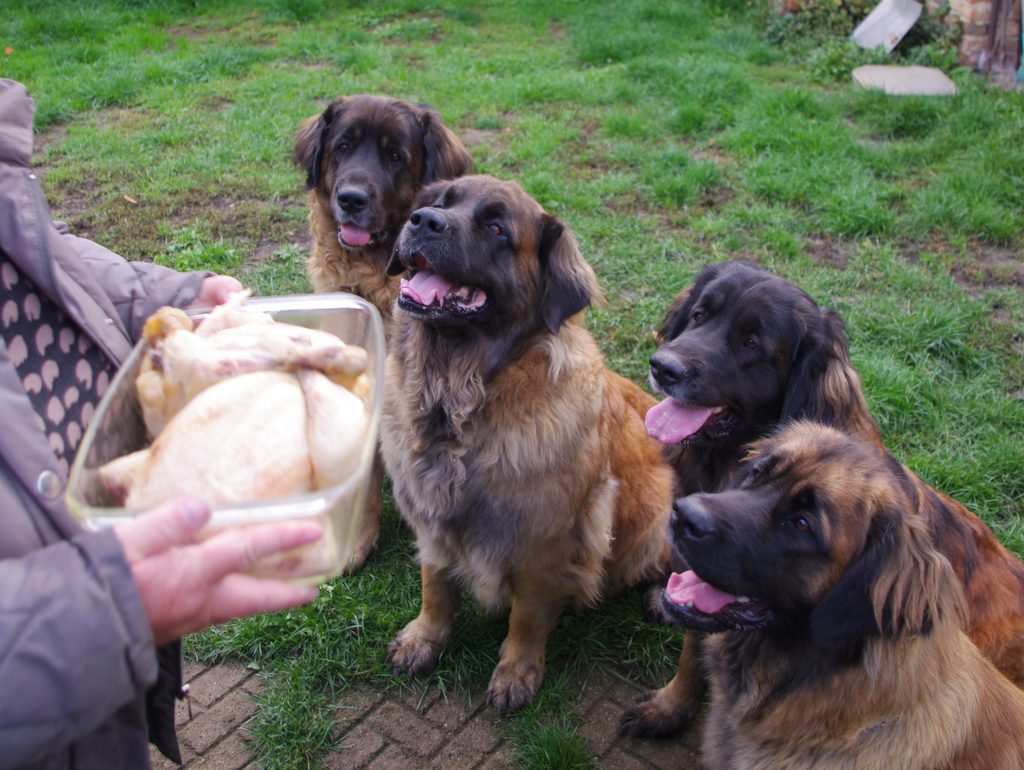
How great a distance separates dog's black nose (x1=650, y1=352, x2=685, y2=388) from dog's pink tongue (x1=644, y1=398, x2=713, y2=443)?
101 millimetres

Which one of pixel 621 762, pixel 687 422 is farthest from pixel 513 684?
pixel 687 422

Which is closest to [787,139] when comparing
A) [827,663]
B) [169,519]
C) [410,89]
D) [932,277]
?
[932,277]

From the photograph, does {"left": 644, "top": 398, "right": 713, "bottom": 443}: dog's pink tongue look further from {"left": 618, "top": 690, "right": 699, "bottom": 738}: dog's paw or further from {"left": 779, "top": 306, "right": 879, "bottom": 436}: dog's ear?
{"left": 618, "top": 690, "right": 699, "bottom": 738}: dog's paw

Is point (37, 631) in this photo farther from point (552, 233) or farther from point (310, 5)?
point (310, 5)

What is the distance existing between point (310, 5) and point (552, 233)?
9.38 m

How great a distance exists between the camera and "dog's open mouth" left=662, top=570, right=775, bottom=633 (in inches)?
90.4

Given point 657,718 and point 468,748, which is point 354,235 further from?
point 657,718

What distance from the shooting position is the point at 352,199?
12.9ft

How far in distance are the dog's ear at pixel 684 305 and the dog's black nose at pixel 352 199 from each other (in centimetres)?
155

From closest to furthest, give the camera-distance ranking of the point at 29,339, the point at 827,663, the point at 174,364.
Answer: the point at 174,364 → the point at 29,339 → the point at 827,663

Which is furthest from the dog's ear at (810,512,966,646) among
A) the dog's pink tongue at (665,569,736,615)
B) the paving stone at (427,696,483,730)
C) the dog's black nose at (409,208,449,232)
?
the dog's black nose at (409,208,449,232)

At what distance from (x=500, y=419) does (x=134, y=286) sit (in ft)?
4.50

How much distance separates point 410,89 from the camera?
8477mm

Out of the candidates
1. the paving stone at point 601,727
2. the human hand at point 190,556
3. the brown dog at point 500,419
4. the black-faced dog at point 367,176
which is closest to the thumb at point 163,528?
the human hand at point 190,556
